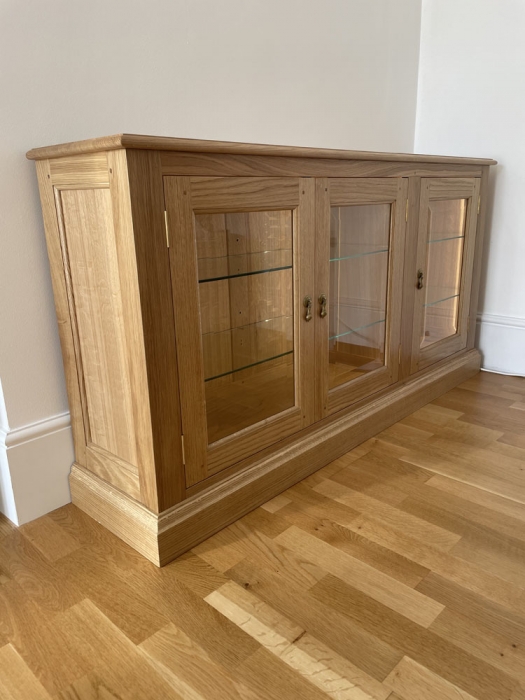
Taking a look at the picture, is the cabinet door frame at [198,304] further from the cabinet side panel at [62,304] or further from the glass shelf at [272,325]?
the cabinet side panel at [62,304]

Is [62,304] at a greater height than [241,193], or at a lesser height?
lesser

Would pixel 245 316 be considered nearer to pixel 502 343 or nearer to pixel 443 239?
pixel 443 239

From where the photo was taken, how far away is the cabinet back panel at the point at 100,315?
1211 mm

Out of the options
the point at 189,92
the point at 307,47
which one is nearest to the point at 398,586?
the point at 189,92

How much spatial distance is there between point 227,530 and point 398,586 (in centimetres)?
43

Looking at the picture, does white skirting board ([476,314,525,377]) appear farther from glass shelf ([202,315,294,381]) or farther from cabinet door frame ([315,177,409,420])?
glass shelf ([202,315,294,381])

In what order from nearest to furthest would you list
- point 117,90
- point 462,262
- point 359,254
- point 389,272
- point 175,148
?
point 175,148 → point 117,90 → point 359,254 → point 389,272 → point 462,262

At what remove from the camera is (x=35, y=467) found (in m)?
1.46

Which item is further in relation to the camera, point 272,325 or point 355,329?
point 355,329

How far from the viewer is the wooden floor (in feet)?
3.22

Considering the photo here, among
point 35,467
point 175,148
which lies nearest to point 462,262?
point 175,148

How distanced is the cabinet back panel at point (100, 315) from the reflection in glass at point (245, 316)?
188mm

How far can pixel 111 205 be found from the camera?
1142 millimetres

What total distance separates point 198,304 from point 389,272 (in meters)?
0.82
